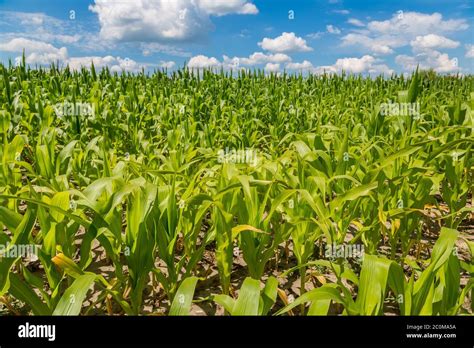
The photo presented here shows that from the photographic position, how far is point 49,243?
1449 millimetres

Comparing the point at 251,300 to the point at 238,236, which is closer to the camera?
the point at 251,300

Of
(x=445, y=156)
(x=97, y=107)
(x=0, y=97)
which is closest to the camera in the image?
(x=445, y=156)

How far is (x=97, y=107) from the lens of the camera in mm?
4656

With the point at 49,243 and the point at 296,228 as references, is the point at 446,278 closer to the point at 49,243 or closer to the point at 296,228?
the point at 296,228
